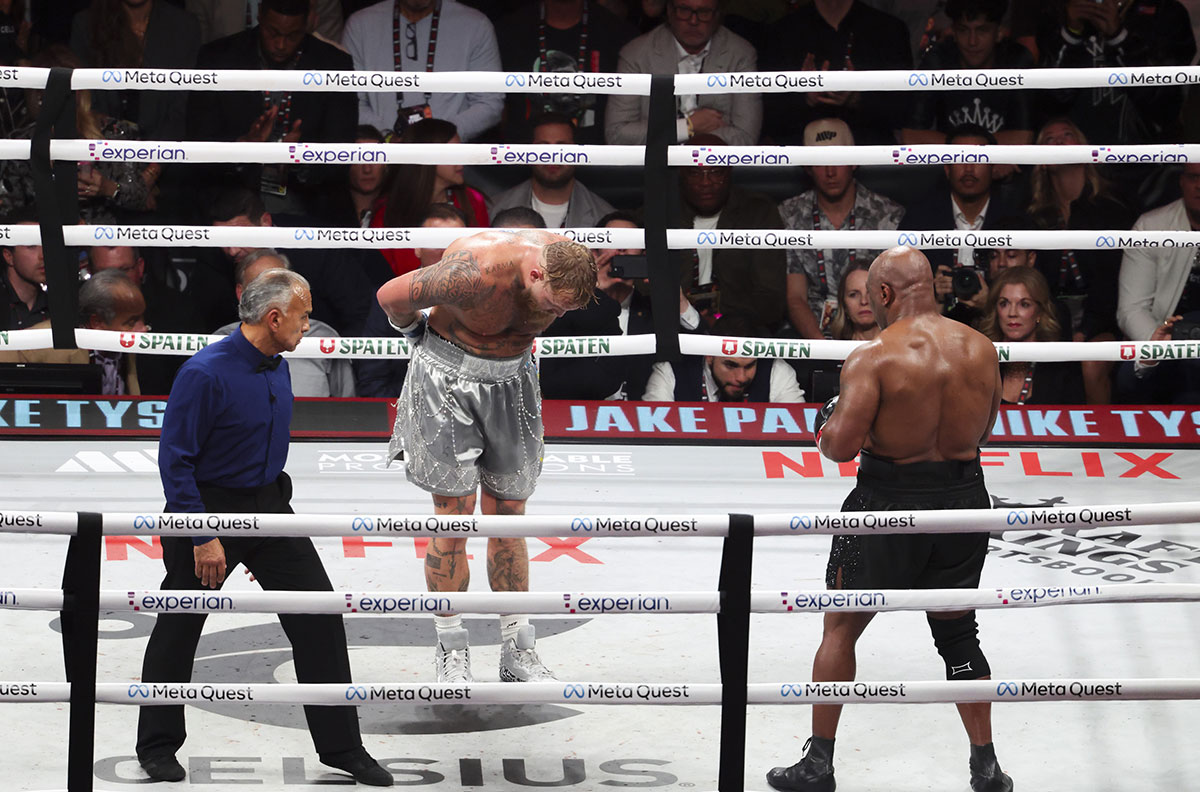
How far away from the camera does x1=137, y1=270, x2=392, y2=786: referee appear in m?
3.61

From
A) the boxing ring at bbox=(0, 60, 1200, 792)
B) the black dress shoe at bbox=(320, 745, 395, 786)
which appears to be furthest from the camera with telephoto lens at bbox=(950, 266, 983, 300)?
the black dress shoe at bbox=(320, 745, 395, 786)

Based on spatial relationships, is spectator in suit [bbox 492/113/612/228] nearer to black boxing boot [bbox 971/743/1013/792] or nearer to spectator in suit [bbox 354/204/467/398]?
spectator in suit [bbox 354/204/467/398]

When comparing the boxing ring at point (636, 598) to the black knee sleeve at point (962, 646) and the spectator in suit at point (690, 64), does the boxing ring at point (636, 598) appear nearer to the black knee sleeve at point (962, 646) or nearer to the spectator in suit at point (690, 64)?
the black knee sleeve at point (962, 646)

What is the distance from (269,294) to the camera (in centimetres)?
374

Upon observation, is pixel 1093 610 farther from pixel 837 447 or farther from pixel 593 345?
pixel 593 345

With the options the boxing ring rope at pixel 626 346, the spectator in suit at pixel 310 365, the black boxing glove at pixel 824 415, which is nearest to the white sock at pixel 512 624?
the black boxing glove at pixel 824 415

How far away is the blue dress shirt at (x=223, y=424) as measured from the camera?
3.66 meters

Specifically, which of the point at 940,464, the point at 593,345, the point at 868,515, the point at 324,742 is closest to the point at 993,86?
the point at 593,345

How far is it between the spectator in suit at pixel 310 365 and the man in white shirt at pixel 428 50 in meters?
0.85

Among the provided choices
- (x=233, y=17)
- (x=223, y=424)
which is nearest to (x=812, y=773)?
(x=223, y=424)

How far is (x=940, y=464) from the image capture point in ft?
12.2

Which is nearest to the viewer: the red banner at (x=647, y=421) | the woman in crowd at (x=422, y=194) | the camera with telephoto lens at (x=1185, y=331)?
the red banner at (x=647, y=421)

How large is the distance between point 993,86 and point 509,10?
2.53 meters

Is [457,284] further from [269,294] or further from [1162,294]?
[1162,294]
